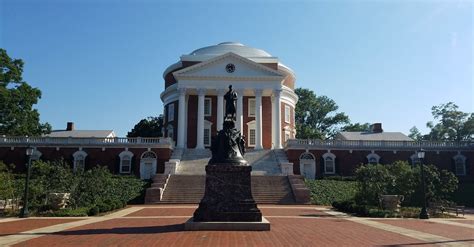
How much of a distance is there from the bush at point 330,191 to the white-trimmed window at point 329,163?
713 cm

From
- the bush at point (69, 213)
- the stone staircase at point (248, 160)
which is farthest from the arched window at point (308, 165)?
the bush at point (69, 213)

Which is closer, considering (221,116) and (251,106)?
(221,116)

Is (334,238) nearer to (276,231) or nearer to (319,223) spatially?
(276,231)

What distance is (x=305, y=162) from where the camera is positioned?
46.7 metres

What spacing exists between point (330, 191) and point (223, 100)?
2144cm

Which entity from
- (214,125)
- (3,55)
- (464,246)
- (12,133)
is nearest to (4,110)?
(12,133)

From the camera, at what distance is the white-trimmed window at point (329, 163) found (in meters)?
46.5

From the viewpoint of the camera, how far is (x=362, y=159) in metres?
47.0

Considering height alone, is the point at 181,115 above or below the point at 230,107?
above

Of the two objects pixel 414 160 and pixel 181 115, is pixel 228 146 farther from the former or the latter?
pixel 414 160

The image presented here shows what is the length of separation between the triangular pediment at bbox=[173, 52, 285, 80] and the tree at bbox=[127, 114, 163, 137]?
25.6 metres

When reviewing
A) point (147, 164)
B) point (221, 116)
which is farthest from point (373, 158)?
point (147, 164)

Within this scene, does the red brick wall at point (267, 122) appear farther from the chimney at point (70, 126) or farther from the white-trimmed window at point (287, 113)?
the chimney at point (70, 126)

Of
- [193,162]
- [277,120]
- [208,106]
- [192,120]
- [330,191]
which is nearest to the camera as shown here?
[330,191]
